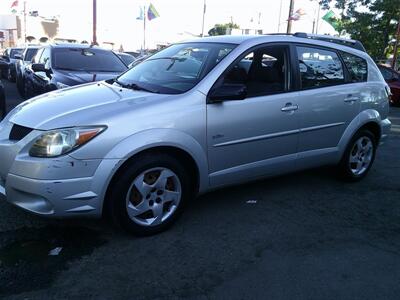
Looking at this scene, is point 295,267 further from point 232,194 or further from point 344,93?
point 344,93

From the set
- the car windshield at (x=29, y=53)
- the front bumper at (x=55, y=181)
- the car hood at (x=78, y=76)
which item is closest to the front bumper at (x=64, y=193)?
the front bumper at (x=55, y=181)

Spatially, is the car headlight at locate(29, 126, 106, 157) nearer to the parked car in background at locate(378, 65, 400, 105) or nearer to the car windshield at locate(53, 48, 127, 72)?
the car windshield at locate(53, 48, 127, 72)

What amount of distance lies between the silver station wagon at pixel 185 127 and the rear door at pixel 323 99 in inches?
0.5

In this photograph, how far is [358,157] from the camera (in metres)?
5.52

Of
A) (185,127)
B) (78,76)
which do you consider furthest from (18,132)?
(78,76)

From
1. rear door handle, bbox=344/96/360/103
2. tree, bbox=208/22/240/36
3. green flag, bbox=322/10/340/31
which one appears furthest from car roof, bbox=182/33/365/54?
tree, bbox=208/22/240/36

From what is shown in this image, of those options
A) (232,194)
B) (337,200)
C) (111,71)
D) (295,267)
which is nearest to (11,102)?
(111,71)

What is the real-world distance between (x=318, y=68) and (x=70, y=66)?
5.08m

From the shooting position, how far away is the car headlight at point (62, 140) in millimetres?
3330

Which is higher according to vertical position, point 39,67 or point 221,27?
point 221,27

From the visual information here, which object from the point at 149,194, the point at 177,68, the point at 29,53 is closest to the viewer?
the point at 149,194

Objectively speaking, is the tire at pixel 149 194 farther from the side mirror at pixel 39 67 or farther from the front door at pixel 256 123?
the side mirror at pixel 39 67

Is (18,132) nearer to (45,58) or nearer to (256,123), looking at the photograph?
(256,123)

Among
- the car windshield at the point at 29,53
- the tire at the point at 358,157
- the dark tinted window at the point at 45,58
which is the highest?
the dark tinted window at the point at 45,58
